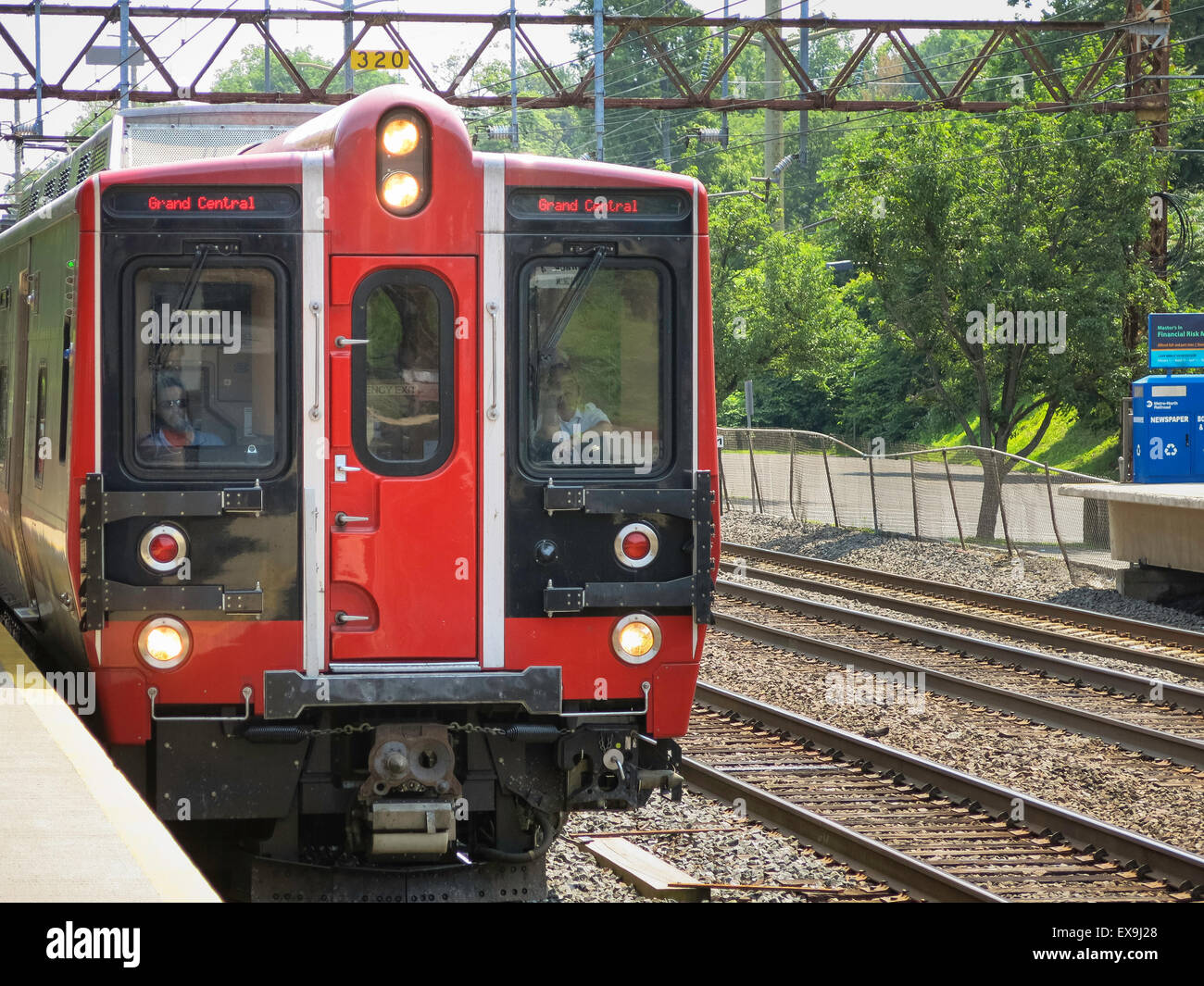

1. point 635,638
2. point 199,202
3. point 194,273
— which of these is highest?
point 199,202

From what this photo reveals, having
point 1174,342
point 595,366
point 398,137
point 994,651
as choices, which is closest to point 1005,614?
point 994,651

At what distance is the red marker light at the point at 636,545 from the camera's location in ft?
21.3

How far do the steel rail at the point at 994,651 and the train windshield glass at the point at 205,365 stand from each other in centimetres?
878

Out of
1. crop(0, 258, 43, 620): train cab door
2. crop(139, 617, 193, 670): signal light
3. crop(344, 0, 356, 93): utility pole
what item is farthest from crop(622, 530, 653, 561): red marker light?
crop(344, 0, 356, 93): utility pole

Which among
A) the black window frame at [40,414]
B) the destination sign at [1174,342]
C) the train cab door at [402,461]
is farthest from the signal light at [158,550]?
the destination sign at [1174,342]

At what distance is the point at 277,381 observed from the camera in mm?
6266

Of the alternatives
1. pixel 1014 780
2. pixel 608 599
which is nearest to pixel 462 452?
pixel 608 599

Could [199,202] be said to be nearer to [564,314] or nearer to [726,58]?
[564,314]

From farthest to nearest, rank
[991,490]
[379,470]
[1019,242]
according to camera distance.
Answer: [1019,242] < [991,490] < [379,470]

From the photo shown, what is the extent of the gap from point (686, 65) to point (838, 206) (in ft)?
161

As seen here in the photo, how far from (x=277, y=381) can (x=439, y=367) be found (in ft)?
2.14

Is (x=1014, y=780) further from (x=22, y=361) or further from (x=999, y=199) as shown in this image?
(x=999, y=199)

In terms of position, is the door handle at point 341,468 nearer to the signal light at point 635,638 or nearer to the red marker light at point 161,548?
the red marker light at point 161,548

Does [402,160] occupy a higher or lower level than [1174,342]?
lower
